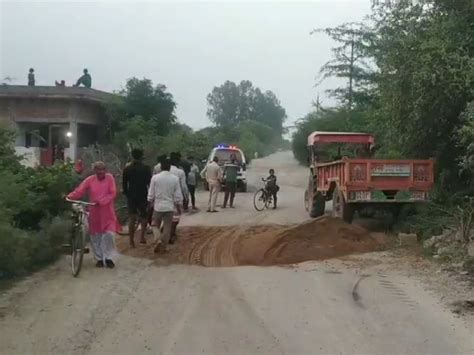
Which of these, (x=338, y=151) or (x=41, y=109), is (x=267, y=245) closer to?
(x=338, y=151)

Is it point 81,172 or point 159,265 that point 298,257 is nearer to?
point 159,265

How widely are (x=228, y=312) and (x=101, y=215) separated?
3296mm

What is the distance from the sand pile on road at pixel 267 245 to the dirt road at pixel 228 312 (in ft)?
2.06

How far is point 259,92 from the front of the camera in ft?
357

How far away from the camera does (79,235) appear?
9305 millimetres

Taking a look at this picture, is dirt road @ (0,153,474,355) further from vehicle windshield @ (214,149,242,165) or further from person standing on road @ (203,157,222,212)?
vehicle windshield @ (214,149,242,165)

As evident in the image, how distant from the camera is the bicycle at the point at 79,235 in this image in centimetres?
920

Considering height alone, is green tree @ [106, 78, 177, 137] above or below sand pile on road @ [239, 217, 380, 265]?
above

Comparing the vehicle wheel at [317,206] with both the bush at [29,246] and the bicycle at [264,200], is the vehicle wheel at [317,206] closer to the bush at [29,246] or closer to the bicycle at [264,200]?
the bicycle at [264,200]

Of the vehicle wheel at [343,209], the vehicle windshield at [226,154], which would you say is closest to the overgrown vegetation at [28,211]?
the vehicle wheel at [343,209]

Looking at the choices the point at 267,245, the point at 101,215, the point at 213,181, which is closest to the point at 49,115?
the point at 213,181

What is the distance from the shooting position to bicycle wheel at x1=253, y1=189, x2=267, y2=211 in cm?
1997

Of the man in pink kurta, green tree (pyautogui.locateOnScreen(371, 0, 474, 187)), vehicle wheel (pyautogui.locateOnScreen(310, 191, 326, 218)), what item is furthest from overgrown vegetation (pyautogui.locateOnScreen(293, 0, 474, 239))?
the man in pink kurta

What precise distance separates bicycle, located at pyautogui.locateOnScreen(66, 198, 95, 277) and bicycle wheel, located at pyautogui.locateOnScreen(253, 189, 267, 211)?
1038 cm
